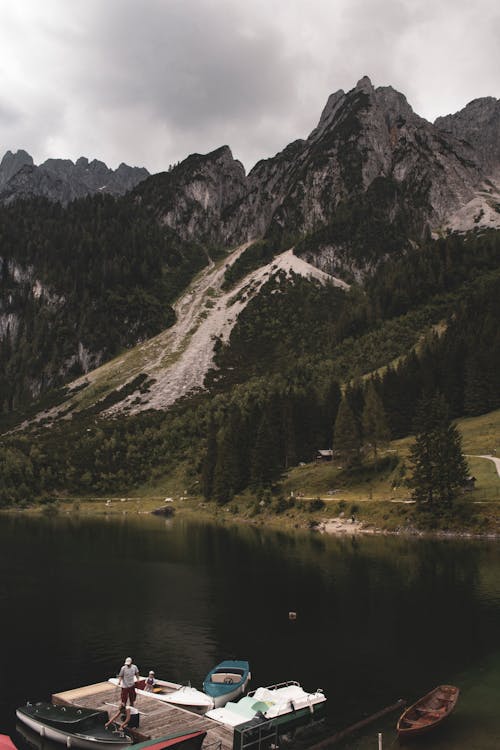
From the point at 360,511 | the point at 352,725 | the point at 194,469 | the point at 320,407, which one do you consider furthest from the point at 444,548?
the point at 194,469

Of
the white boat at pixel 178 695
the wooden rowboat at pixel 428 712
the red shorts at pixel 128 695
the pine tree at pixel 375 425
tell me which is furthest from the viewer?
the pine tree at pixel 375 425

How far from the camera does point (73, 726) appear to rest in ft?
93.9

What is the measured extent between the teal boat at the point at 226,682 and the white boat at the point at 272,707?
902mm

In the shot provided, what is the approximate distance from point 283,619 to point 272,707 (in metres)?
20.9

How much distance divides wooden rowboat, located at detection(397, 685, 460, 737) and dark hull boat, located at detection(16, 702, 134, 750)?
46.4 ft

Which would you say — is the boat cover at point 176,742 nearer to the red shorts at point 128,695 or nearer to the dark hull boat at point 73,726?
the dark hull boat at point 73,726

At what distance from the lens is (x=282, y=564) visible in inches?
2950

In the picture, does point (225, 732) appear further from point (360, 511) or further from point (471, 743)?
point (360, 511)

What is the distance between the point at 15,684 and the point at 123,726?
12.8 m

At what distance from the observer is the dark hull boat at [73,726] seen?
27.8 m

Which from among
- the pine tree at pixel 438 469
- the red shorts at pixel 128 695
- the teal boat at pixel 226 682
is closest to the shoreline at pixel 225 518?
the pine tree at pixel 438 469

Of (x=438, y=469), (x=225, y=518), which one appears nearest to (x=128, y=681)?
(x=438, y=469)

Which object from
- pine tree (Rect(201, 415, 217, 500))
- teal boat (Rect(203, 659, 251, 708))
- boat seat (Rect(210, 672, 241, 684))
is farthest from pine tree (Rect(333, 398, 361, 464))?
boat seat (Rect(210, 672, 241, 684))

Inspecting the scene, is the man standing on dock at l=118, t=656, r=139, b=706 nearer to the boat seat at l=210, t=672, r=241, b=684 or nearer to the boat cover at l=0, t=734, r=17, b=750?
the boat cover at l=0, t=734, r=17, b=750
